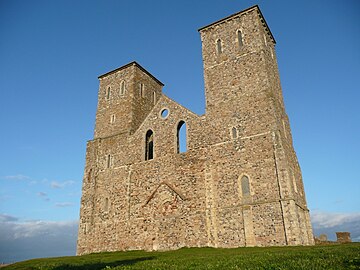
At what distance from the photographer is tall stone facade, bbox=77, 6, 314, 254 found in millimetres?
21891

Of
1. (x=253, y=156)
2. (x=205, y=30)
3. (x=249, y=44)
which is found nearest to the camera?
(x=253, y=156)

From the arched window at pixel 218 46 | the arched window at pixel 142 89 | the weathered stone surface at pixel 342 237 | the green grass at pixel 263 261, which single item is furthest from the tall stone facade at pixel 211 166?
the weathered stone surface at pixel 342 237

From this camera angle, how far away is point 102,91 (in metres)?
35.6

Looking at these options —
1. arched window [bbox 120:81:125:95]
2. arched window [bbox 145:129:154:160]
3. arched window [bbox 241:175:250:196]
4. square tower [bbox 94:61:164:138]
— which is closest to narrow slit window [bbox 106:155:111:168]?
square tower [bbox 94:61:164:138]

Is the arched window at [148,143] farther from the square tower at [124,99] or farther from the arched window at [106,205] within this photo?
the arched window at [106,205]

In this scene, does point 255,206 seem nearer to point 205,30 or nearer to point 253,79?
point 253,79

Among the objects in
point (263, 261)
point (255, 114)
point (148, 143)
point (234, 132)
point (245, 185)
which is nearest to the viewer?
point (263, 261)

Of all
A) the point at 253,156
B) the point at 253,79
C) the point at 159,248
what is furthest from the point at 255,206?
the point at 253,79

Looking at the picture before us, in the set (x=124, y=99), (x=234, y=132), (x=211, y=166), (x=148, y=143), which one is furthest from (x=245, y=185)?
(x=124, y=99)

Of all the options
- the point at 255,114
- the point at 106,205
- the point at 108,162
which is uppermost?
the point at 255,114

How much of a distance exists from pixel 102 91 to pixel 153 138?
10895 mm

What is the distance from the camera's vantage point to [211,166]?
24.6 m

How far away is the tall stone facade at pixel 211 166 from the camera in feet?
71.8

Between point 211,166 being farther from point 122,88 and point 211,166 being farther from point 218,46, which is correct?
point 122,88
